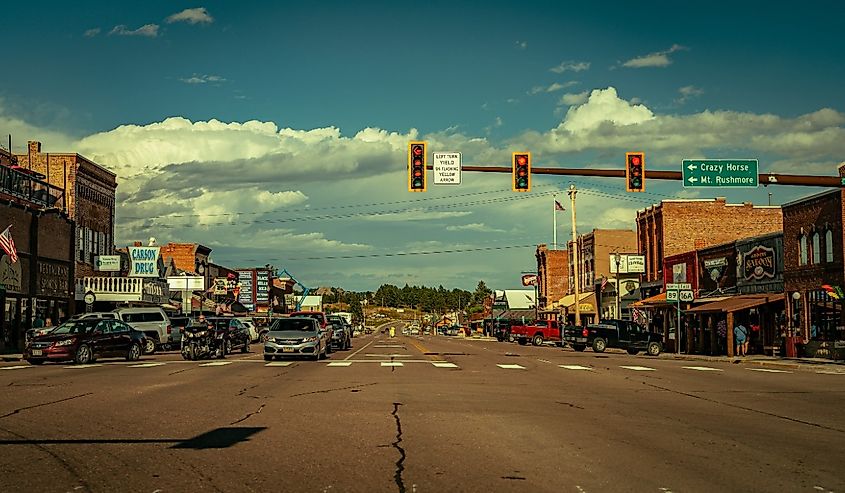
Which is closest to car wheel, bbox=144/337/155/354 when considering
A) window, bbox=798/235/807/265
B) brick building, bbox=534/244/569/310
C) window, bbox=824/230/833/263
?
window, bbox=798/235/807/265

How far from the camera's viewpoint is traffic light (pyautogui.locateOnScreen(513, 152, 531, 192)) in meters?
26.2

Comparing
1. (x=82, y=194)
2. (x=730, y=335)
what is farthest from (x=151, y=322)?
(x=730, y=335)

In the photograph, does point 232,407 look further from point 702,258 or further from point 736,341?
point 702,258

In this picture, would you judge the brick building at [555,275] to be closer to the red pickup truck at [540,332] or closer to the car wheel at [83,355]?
the red pickup truck at [540,332]

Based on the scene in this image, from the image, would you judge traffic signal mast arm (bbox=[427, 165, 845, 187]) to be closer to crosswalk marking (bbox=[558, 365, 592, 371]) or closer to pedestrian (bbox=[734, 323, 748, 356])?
crosswalk marking (bbox=[558, 365, 592, 371])

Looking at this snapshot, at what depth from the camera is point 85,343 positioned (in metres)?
31.6

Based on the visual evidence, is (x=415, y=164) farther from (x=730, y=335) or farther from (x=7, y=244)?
(x=730, y=335)

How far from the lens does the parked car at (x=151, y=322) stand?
4359 cm

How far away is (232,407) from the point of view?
16.5 m

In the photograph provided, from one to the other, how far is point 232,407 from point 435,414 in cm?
378

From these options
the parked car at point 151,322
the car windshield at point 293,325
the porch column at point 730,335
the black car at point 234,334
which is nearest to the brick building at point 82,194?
the parked car at point 151,322

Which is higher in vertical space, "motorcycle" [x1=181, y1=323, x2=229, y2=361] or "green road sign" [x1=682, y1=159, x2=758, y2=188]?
"green road sign" [x1=682, y1=159, x2=758, y2=188]

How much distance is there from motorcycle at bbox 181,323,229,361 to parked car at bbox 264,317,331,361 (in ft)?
9.51

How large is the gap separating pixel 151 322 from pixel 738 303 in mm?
29699
